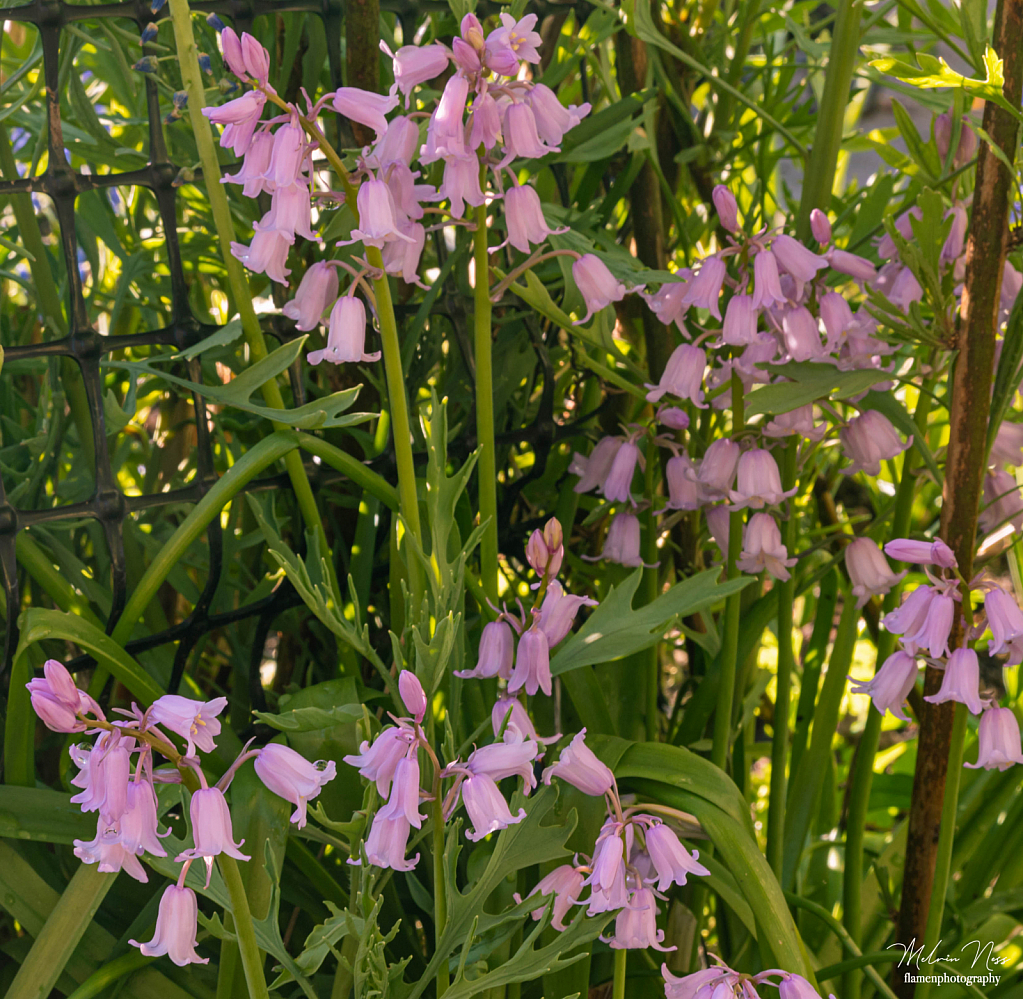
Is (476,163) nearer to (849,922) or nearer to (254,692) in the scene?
(254,692)

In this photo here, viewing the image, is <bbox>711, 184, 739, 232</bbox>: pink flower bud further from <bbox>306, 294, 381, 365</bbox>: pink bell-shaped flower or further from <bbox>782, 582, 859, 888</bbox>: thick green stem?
<bbox>782, 582, 859, 888</bbox>: thick green stem

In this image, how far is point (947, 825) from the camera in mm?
662

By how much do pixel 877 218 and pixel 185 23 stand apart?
0.56m

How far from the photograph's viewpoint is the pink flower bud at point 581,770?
51 cm

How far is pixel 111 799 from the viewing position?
38cm

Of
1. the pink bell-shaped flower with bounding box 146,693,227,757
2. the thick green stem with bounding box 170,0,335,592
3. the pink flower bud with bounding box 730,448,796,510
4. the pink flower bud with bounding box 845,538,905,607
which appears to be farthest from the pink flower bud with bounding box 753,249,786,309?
the pink bell-shaped flower with bounding box 146,693,227,757

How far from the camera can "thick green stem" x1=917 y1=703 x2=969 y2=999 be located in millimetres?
652

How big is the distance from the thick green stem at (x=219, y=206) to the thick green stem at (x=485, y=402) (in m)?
0.11

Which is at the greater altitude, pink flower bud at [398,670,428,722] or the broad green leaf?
pink flower bud at [398,670,428,722]

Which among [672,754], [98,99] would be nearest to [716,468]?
[672,754]

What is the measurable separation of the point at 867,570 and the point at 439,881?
1.33ft

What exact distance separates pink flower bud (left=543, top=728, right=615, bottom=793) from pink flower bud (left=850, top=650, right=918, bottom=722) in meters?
0.22

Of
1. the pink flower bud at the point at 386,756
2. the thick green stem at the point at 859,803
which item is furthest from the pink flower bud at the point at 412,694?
the thick green stem at the point at 859,803

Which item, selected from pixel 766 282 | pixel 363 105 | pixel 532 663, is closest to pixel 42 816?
pixel 532 663
